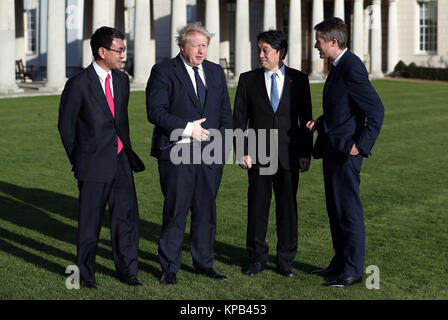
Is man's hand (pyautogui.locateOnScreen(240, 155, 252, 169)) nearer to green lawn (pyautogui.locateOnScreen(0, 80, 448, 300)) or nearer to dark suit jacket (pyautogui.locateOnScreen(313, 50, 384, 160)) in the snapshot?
dark suit jacket (pyautogui.locateOnScreen(313, 50, 384, 160))

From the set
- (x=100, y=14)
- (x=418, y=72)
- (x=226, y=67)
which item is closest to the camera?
(x=100, y=14)

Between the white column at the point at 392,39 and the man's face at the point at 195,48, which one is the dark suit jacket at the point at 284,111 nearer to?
the man's face at the point at 195,48

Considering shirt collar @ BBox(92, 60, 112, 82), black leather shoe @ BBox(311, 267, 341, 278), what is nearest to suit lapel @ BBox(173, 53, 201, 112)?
shirt collar @ BBox(92, 60, 112, 82)

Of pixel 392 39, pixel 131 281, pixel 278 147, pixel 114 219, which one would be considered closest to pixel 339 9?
pixel 392 39

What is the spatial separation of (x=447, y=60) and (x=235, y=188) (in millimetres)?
39118

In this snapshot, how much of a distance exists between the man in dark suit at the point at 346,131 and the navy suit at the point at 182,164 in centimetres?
100

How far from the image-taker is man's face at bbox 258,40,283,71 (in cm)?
729

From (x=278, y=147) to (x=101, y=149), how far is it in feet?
5.72

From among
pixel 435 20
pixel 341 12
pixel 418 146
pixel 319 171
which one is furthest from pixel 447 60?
pixel 319 171

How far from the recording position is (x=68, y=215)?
10586 mm

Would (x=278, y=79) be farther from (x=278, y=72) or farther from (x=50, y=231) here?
(x=50, y=231)

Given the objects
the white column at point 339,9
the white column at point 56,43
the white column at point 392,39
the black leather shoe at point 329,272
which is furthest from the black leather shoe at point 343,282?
the white column at point 392,39

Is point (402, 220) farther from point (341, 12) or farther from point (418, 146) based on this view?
point (341, 12)

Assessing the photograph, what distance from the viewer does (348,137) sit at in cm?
705
